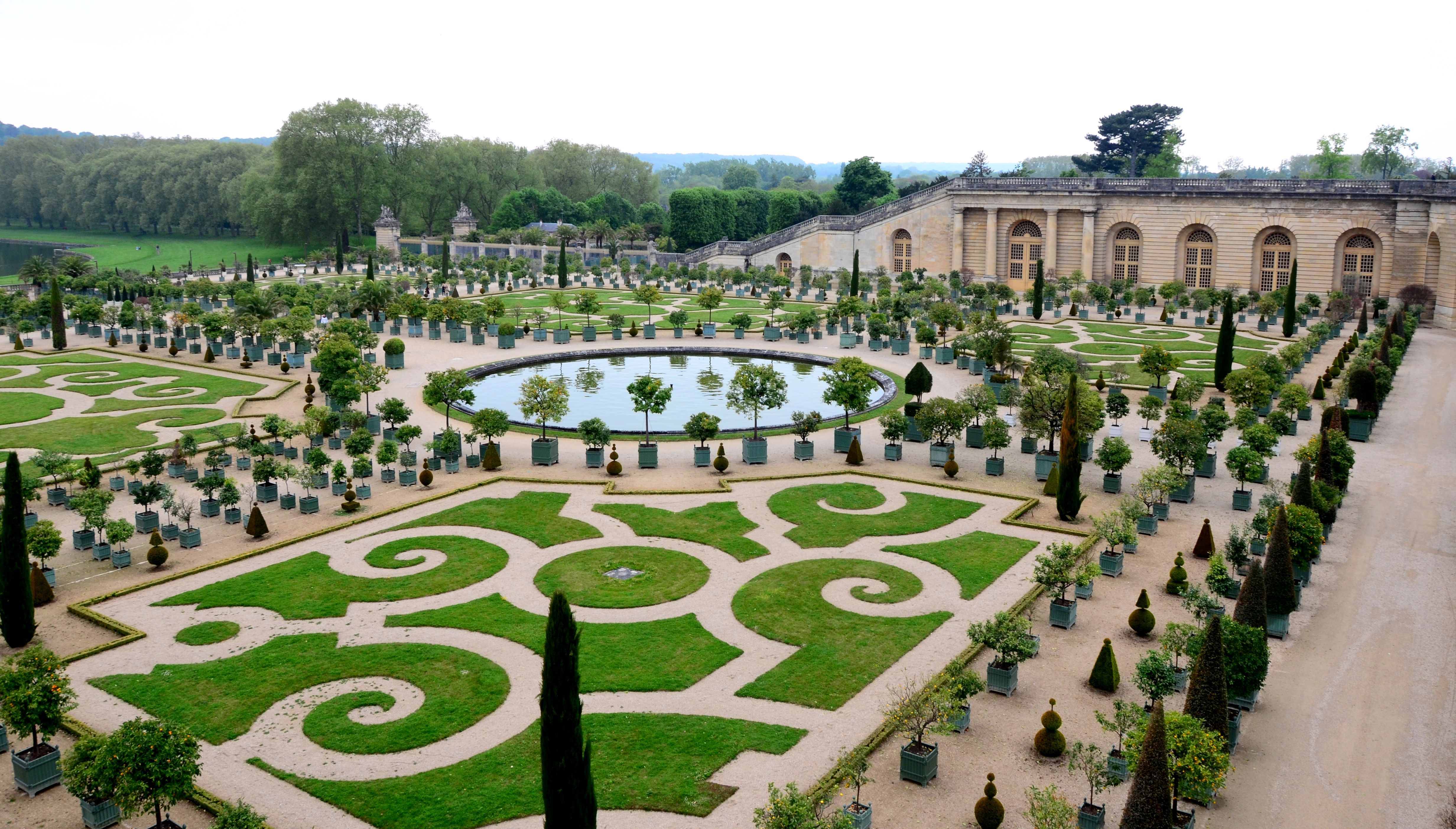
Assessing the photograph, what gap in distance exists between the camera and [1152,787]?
17.0 m

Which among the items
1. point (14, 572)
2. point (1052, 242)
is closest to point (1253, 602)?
point (14, 572)

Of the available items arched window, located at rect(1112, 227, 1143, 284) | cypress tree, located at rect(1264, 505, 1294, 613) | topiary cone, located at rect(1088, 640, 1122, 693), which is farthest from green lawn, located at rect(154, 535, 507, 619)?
arched window, located at rect(1112, 227, 1143, 284)

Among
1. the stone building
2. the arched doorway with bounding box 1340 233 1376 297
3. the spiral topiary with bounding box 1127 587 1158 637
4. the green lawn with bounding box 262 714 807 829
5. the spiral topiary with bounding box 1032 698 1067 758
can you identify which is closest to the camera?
the green lawn with bounding box 262 714 807 829

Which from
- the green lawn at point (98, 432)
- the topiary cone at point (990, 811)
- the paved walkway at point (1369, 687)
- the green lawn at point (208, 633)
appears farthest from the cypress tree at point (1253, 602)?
the green lawn at point (98, 432)

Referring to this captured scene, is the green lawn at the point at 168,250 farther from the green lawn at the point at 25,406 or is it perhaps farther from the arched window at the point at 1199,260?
the arched window at the point at 1199,260

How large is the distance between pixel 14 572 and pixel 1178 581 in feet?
95.0

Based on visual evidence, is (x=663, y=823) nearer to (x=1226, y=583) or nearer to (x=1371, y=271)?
(x=1226, y=583)

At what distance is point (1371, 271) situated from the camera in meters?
80.4

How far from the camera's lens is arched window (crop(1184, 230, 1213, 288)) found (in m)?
87.8

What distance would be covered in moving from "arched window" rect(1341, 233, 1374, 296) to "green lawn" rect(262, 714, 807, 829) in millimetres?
76432

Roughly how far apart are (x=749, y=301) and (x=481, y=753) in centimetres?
7004

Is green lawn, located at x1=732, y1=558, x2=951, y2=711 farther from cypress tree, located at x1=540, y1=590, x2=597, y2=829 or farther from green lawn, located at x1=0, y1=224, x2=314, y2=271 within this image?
green lawn, located at x1=0, y1=224, x2=314, y2=271

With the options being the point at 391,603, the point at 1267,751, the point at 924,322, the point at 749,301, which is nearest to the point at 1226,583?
the point at 1267,751

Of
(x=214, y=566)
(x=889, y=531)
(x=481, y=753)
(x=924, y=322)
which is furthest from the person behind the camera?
(x=924, y=322)
